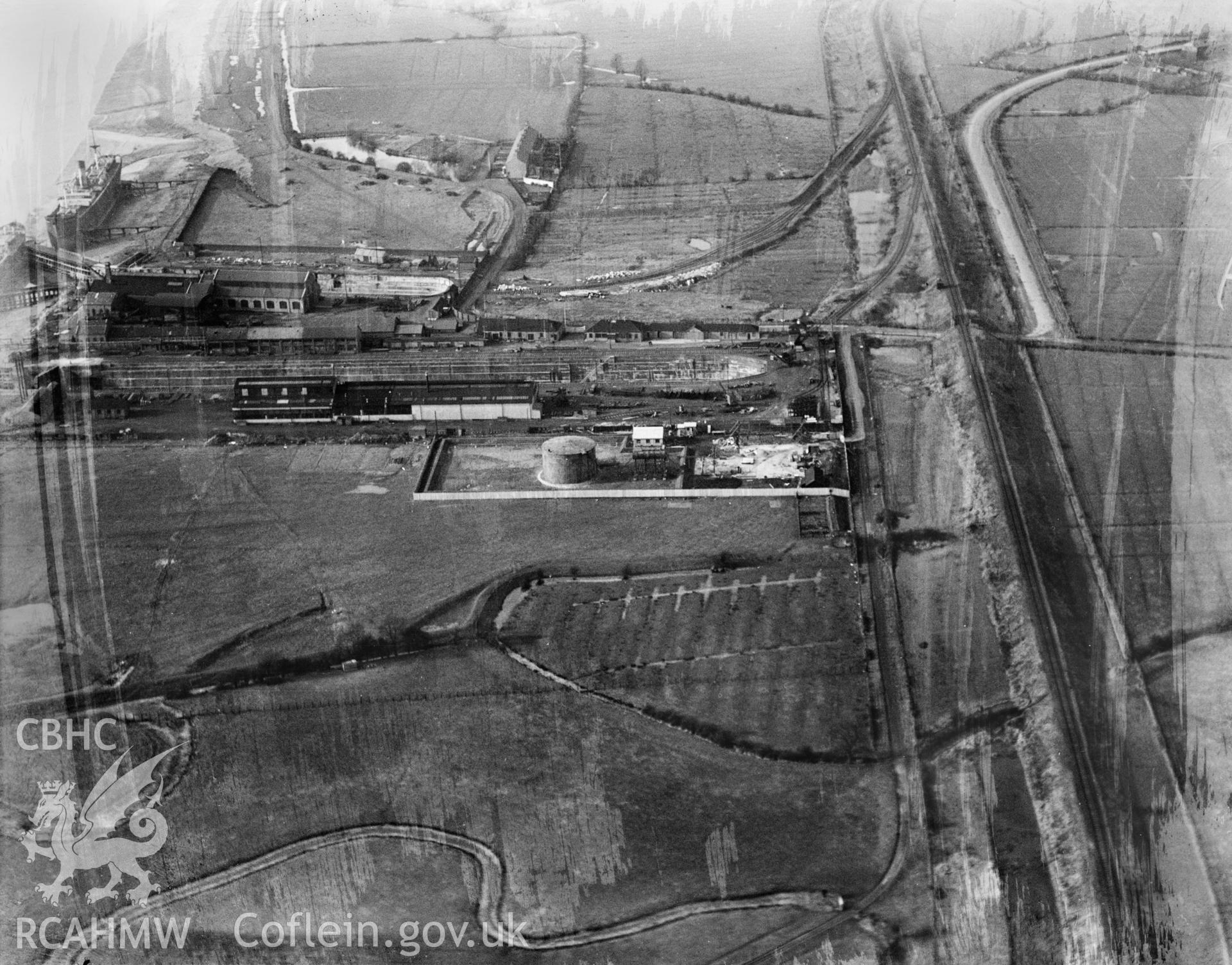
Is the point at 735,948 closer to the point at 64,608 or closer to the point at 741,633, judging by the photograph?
the point at 741,633

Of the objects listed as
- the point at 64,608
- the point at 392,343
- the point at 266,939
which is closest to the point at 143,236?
the point at 392,343

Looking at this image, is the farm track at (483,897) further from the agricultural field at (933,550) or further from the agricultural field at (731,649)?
the agricultural field at (933,550)

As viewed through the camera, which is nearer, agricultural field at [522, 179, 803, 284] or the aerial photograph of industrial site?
the aerial photograph of industrial site

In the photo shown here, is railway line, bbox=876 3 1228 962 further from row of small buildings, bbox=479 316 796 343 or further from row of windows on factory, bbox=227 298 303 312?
row of windows on factory, bbox=227 298 303 312

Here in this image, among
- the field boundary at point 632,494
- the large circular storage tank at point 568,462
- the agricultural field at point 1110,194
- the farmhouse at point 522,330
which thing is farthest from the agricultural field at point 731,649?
the agricultural field at point 1110,194

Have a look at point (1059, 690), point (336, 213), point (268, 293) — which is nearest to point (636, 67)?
point (336, 213)

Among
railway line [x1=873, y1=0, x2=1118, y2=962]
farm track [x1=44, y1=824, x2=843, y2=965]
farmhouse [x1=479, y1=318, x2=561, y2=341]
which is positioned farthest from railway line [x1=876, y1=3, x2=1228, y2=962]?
farmhouse [x1=479, y1=318, x2=561, y2=341]
